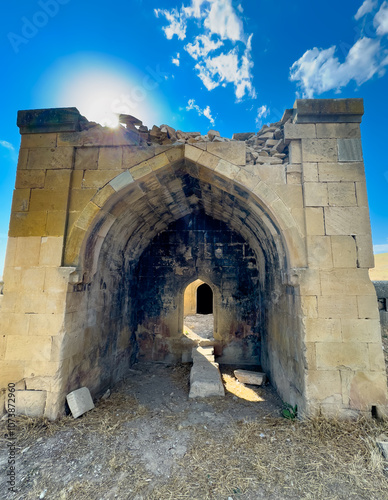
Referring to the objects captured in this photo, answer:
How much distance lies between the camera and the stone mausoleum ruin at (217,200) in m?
3.65

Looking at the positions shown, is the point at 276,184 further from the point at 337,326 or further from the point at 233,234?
the point at 233,234

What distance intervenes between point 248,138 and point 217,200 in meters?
1.43

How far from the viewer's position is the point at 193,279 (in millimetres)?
6957

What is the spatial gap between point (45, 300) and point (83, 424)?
1857 mm

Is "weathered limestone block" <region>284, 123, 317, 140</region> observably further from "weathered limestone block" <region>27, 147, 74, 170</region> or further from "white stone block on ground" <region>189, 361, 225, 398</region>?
"white stone block on ground" <region>189, 361, 225, 398</region>

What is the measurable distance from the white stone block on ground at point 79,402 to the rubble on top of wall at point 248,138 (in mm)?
4183

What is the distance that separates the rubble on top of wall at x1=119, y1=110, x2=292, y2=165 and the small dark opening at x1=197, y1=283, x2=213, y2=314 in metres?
11.0

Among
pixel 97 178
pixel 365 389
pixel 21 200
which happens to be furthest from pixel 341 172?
pixel 21 200

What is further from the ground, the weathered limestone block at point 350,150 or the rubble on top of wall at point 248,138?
the rubble on top of wall at point 248,138

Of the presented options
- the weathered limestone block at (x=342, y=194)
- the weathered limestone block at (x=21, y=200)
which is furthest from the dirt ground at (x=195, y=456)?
the weathered limestone block at (x=21, y=200)

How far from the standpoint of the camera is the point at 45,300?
3926 millimetres

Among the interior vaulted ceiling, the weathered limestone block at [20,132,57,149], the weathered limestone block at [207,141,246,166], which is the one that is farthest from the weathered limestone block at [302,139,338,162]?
the weathered limestone block at [20,132,57,149]

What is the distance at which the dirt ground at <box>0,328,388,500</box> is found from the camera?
8.20ft

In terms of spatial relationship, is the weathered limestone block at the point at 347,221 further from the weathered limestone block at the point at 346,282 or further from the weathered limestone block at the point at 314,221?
the weathered limestone block at the point at 346,282
